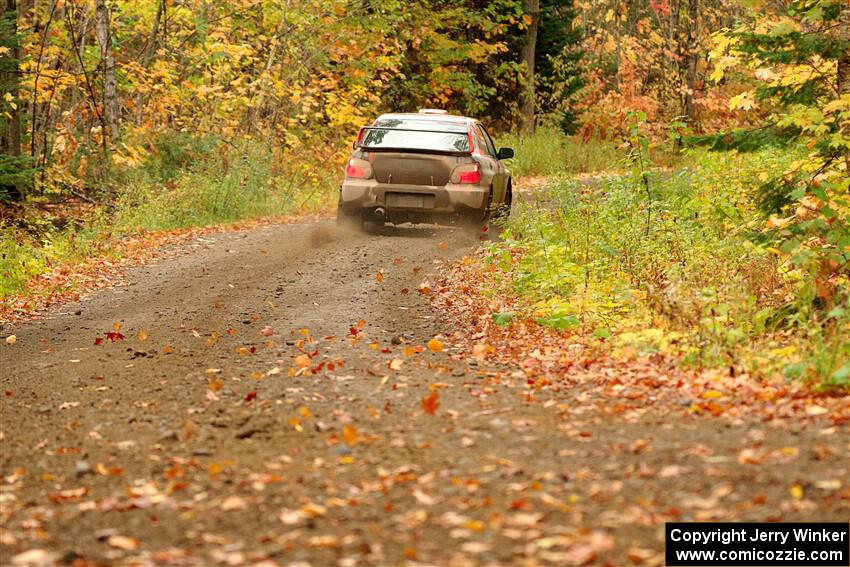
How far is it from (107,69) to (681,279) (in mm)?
14487

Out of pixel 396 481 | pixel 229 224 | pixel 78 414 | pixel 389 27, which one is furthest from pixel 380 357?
Answer: pixel 389 27

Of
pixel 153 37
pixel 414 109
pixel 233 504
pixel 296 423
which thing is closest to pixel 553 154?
pixel 414 109

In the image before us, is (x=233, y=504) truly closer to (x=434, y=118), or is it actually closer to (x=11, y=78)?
(x=434, y=118)

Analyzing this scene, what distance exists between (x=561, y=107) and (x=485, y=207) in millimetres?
18709

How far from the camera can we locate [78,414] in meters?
7.28

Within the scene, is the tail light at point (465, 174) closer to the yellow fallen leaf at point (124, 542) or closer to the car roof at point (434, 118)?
the car roof at point (434, 118)

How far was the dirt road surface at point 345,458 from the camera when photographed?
480 cm

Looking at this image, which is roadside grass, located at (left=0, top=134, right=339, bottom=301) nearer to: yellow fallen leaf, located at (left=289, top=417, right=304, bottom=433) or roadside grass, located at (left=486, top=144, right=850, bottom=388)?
roadside grass, located at (left=486, top=144, right=850, bottom=388)

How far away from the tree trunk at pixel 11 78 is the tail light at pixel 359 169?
4.85m

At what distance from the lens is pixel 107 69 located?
20.5 metres

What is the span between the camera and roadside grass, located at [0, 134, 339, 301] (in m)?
13.6

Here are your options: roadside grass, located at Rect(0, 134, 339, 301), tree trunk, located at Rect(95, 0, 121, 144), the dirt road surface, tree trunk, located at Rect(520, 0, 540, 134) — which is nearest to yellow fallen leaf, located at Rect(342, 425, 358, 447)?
the dirt road surface

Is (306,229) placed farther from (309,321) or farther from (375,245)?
(309,321)

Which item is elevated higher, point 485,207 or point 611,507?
point 485,207
